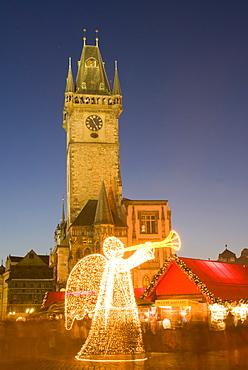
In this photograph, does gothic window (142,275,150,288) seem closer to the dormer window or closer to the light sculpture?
the dormer window

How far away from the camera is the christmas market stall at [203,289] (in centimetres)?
2219

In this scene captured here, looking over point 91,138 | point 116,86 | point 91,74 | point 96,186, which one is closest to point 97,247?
point 96,186

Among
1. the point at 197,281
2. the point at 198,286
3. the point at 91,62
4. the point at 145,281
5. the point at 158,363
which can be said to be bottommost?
the point at 158,363

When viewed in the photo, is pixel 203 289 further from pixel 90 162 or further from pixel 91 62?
pixel 91 62

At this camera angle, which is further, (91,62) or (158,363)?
(91,62)

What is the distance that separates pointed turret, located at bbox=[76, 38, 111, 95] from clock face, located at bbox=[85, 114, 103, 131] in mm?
3219

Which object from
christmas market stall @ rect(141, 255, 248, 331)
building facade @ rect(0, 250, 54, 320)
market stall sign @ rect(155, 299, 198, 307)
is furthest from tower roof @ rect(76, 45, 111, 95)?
market stall sign @ rect(155, 299, 198, 307)

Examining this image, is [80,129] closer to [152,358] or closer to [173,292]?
[173,292]

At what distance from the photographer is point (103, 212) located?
44.9 meters

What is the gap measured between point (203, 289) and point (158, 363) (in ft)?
27.4

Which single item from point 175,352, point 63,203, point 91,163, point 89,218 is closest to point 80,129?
point 91,163

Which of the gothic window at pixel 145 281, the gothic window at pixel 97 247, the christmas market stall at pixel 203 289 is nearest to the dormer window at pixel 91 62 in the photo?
the gothic window at pixel 97 247

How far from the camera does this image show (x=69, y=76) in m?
55.0

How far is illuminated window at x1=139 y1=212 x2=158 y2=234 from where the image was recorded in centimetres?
4622
